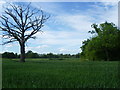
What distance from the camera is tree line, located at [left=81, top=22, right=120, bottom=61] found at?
43.7 metres

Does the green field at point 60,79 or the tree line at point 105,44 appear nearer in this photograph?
the green field at point 60,79

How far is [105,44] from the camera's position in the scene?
4375cm

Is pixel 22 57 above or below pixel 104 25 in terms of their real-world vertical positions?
below

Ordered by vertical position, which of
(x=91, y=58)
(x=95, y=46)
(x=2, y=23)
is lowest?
(x=91, y=58)

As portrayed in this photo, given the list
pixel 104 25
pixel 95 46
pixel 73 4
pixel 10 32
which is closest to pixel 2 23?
pixel 10 32

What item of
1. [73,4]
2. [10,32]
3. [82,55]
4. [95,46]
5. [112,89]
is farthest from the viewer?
[82,55]

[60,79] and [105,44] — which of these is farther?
[105,44]

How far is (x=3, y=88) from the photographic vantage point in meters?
3.74

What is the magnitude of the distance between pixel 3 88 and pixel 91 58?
4366 cm

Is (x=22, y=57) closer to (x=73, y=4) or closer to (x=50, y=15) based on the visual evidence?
(x=50, y=15)

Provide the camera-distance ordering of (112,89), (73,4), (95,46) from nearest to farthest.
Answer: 1. (112,89)
2. (73,4)
3. (95,46)

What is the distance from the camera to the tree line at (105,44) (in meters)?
43.7

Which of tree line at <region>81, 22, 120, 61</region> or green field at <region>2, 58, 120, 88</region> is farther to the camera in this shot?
tree line at <region>81, 22, 120, 61</region>

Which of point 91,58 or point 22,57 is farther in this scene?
point 91,58
